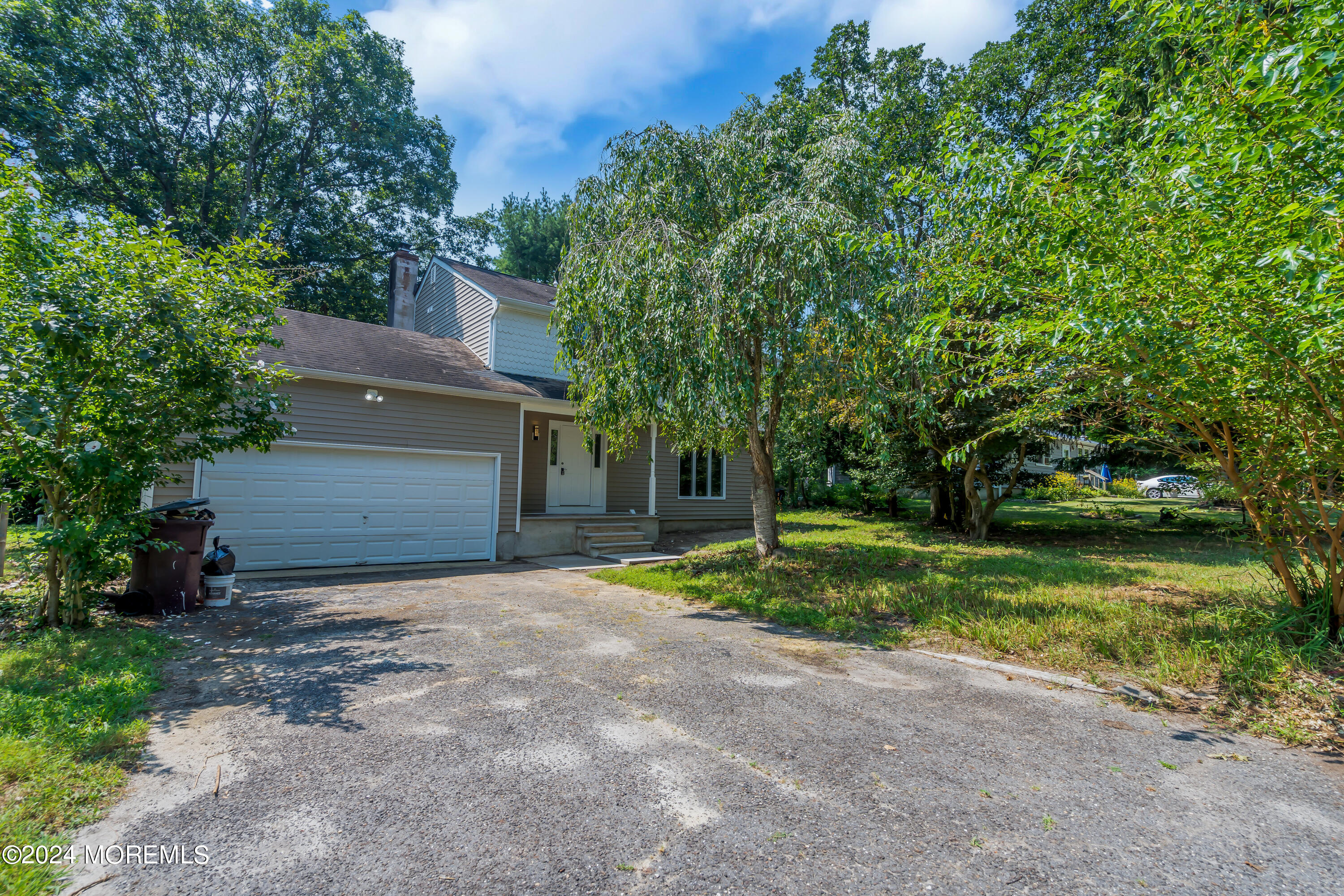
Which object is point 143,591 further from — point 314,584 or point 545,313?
point 545,313

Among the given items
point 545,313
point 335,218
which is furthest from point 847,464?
point 335,218

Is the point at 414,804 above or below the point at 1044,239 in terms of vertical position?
below

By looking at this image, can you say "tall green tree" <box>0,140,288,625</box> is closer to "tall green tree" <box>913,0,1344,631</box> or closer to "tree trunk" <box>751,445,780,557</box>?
"tall green tree" <box>913,0,1344,631</box>

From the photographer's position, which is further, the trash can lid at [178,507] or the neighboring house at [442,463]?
the neighboring house at [442,463]

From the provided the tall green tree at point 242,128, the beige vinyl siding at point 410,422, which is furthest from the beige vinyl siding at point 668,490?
the tall green tree at point 242,128

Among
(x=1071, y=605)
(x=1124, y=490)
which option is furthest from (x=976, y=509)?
(x=1124, y=490)

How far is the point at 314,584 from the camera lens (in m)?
8.33

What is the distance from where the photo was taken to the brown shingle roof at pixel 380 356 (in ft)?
31.6

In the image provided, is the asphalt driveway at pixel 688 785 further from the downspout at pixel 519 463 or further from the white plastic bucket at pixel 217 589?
the downspout at pixel 519 463

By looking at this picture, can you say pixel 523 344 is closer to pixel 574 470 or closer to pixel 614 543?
pixel 574 470

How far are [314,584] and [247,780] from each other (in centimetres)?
618

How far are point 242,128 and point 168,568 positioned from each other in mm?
23238

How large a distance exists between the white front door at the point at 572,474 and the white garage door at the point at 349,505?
2111 mm

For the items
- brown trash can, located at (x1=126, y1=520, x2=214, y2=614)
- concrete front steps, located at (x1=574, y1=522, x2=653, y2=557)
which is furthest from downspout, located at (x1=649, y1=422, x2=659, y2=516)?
brown trash can, located at (x1=126, y1=520, x2=214, y2=614)
